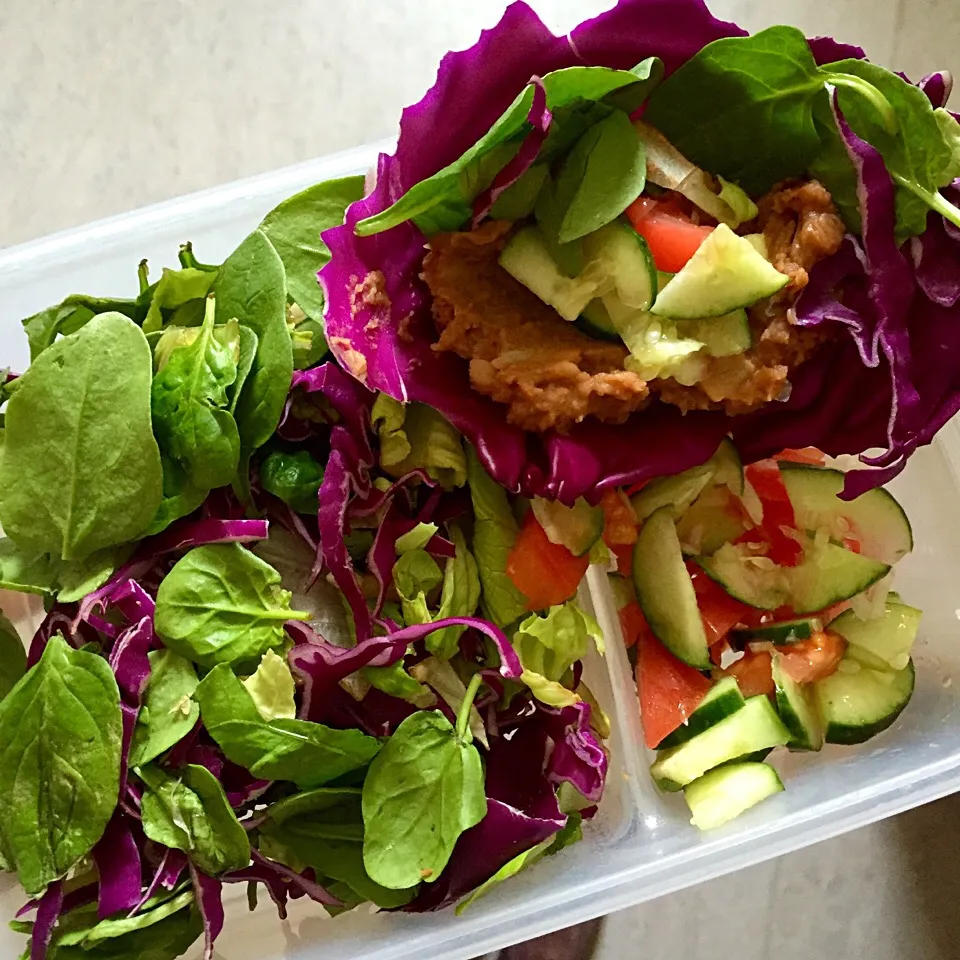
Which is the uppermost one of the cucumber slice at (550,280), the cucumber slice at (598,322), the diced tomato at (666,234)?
the diced tomato at (666,234)

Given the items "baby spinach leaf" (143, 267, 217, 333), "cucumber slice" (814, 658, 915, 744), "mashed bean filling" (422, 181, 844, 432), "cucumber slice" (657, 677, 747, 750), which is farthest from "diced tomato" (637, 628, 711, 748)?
"baby spinach leaf" (143, 267, 217, 333)

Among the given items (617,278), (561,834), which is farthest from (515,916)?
(617,278)

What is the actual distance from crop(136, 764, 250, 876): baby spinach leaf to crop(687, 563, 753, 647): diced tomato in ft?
1.33

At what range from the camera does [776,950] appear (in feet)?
3.61

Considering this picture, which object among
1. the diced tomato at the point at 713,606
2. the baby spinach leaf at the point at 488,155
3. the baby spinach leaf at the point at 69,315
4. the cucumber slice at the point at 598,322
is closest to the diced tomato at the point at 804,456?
the diced tomato at the point at 713,606

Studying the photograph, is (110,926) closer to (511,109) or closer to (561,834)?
(561,834)

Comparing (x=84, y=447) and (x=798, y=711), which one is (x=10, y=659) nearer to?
(x=84, y=447)

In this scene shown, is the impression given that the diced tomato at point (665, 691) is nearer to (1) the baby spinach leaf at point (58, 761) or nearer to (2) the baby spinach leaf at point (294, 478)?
(2) the baby spinach leaf at point (294, 478)

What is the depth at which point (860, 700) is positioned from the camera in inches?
35.7

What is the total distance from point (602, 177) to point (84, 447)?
42 centimetres

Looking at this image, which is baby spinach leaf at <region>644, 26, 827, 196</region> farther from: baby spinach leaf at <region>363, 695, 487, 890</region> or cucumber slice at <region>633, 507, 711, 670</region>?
baby spinach leaf at <region>363, 695, 487, 890</region>

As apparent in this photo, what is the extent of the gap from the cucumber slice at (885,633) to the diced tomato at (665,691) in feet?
0.44

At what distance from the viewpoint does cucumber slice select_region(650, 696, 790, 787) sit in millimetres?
841

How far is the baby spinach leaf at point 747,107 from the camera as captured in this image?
746 mm
